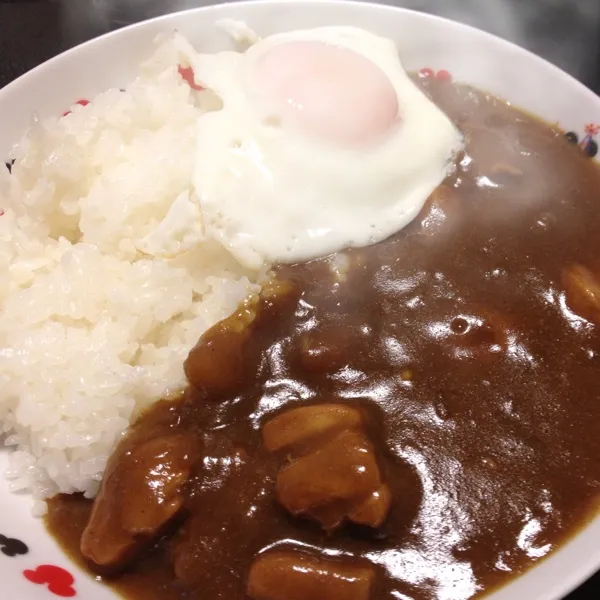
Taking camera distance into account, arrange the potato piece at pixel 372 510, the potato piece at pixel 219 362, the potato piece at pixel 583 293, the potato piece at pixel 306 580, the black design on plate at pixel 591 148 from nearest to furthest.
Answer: the potato piece at pixel 306 580
the potato piece at pixel 372 510
the potato piece at pixel 219 362
the potato piece at pixel 583 293
the black design on plate at pixel 591 148

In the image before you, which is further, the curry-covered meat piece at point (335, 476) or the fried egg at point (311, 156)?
the fried egg at point (311, 156)

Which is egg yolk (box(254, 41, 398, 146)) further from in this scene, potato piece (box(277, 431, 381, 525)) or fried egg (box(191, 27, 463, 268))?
potato piece (box(277, 431, 381, 525))

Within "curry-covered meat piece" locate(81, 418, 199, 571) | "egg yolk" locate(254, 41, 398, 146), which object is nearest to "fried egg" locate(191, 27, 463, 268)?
"egg yolk" locate(254, 41, 398, 146)

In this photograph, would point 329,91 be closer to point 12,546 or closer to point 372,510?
point 372,510

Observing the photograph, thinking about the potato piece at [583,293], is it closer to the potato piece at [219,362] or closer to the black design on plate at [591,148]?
the black design on plate at [591,148]

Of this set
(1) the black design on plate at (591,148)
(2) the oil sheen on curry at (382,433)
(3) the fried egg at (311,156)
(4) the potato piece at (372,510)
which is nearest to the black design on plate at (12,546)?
(2) the oil sheen on curry at (382,433)

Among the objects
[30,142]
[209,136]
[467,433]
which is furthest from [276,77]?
[467,433]

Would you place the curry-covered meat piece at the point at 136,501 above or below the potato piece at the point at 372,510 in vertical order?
above

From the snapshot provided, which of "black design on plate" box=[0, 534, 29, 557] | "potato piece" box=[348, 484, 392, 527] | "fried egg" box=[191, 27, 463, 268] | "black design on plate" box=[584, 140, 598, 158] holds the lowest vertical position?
"potato piece" box=[348, 484, 392, 527]
